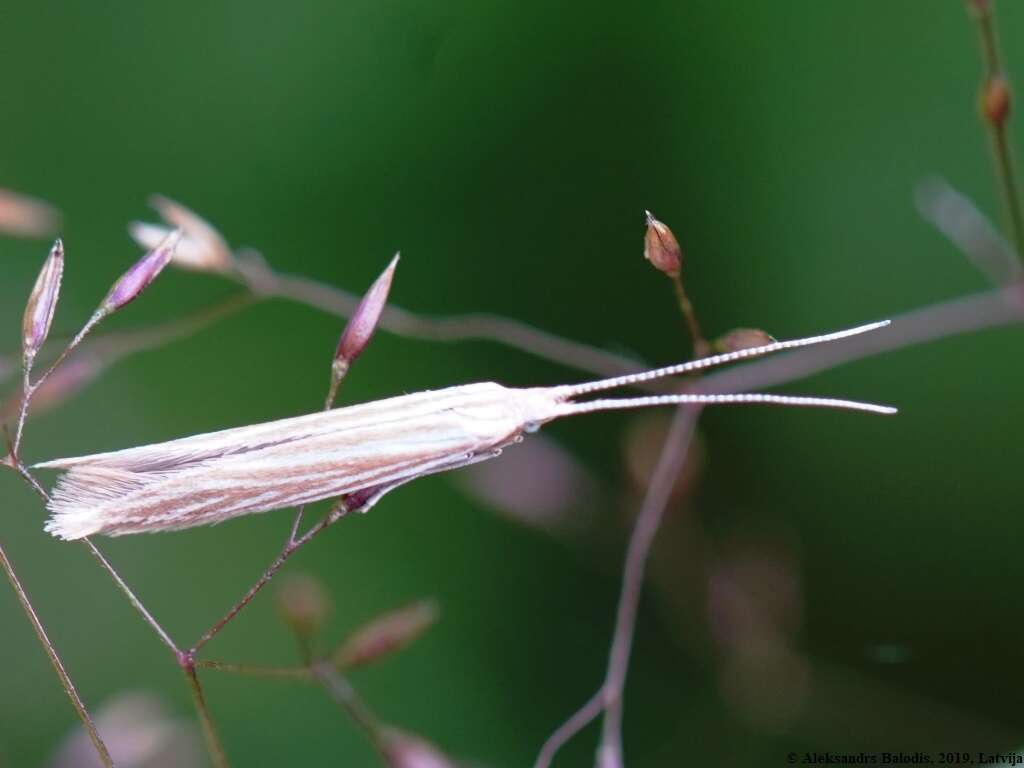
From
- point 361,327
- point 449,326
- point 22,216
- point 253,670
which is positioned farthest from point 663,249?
point 22,216

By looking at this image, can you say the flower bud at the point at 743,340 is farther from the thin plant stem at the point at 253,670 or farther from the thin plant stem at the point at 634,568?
the thin plant stem at the point at 253,670

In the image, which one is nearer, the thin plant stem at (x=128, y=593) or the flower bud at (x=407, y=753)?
the thin plant stem at (x=128, y=593)

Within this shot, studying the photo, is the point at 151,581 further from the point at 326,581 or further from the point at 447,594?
the point at 447,594

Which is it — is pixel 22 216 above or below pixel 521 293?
above

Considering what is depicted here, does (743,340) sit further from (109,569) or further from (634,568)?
(109,569)

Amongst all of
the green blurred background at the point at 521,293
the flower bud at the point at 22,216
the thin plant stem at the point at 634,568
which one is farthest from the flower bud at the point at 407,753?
the flower bud at the point at 22,216
